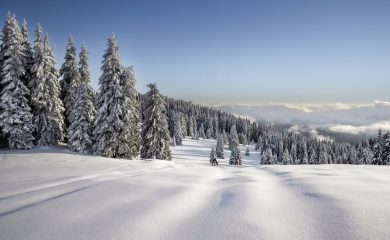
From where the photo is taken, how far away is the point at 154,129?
32.5m

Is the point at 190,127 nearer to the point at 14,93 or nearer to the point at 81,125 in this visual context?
the point at 81,125

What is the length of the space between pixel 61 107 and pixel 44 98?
7.50 ft

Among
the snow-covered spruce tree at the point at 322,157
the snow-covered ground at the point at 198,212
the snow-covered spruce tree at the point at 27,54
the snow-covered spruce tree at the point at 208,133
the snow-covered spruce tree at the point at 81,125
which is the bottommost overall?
the snow-covered spruce tree at the point at 322,157

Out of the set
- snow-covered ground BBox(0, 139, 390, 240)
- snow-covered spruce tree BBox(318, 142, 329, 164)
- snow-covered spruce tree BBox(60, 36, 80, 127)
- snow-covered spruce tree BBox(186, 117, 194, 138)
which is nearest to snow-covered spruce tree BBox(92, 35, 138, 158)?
snow-covered spruce tree BBox(60, 36, 80, 127)

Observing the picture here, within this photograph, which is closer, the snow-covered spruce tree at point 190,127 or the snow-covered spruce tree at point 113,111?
the snow-covered spruce tree at point 113,111

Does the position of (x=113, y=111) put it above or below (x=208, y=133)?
below

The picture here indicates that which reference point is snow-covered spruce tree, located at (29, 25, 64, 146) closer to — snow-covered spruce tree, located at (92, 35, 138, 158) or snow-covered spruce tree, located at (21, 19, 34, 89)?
snow-covered spruce tree, located at (21, 19, 34, 89)

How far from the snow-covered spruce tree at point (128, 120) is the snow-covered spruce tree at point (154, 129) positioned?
303 centimetres

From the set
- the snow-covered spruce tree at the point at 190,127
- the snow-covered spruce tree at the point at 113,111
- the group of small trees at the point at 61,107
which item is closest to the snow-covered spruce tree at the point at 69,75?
the group of small trees at the point at 61,107

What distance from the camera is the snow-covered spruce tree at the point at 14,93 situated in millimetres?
26469

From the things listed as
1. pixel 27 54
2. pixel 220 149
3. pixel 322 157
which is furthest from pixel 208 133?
pixel 27 54

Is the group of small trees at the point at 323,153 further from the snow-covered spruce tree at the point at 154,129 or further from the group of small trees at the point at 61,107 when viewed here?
the group of small trees at the point at 61,107

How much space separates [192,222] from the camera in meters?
4.25

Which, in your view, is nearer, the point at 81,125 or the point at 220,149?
the point at 81,125
